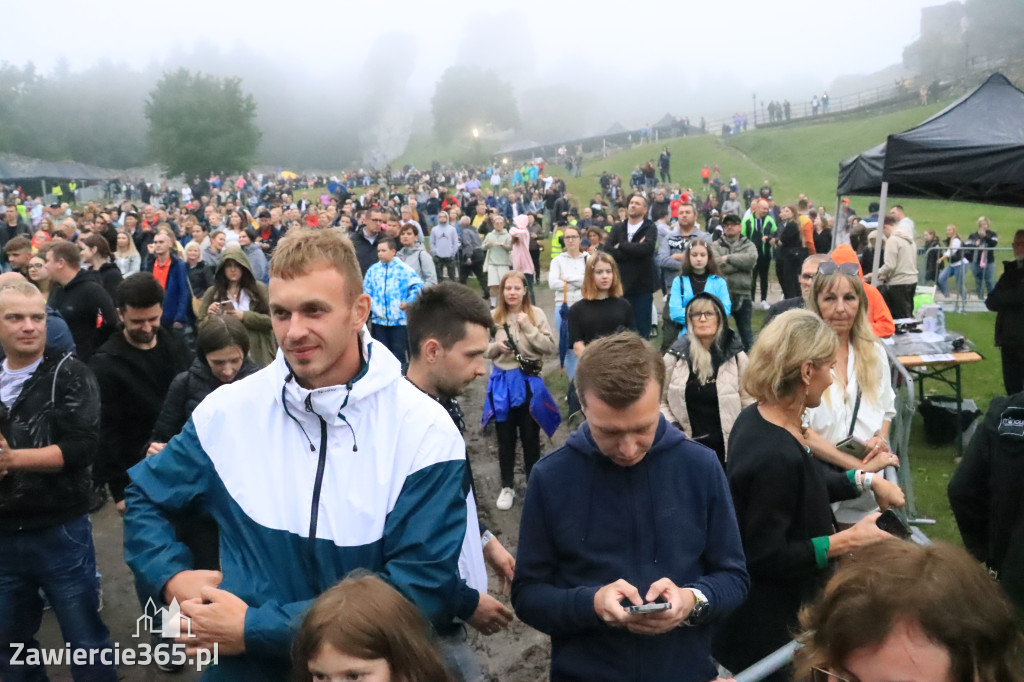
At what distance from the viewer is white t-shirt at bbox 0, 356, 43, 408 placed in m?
3.39

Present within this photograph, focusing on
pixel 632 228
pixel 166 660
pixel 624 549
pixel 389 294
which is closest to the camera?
pixel 624 549

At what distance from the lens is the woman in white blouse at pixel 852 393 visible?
11.6ft

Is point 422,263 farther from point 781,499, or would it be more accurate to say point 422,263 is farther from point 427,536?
point 427,536

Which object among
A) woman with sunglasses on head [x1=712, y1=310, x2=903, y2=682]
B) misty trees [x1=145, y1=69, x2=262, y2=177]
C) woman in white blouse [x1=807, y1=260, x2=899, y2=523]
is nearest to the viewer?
woman with sunglasses on head [x1=712, y1=310, x2=903, y2=682]

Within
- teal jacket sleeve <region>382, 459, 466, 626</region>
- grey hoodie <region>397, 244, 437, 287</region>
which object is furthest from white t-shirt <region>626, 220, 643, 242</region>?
teal jacket sleeve <region>382, 459, 466, 626</region>

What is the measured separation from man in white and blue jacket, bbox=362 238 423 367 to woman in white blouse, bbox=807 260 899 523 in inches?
174

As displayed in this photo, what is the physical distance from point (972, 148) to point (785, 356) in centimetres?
615

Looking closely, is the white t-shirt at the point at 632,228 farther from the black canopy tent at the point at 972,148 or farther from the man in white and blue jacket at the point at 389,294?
the man in white and blue jacket at the point at 389,294

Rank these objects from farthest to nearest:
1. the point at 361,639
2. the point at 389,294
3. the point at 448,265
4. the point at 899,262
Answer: the point at 448,265 → the point at 899,262 → the point at 389,294 → the point at 361,639

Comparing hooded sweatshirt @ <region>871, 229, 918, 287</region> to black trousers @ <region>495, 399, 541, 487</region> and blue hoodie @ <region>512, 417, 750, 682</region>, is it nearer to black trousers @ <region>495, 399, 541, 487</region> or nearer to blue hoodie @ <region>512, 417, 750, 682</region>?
black trousers @ <region>495, 399, 541, 487</region>

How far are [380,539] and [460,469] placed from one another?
0.27 metres

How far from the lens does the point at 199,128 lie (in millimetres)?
72062

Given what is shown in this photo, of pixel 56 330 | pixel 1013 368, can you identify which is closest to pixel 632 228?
pixel 1013 368

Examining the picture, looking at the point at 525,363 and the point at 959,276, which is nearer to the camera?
the point at 525,363
